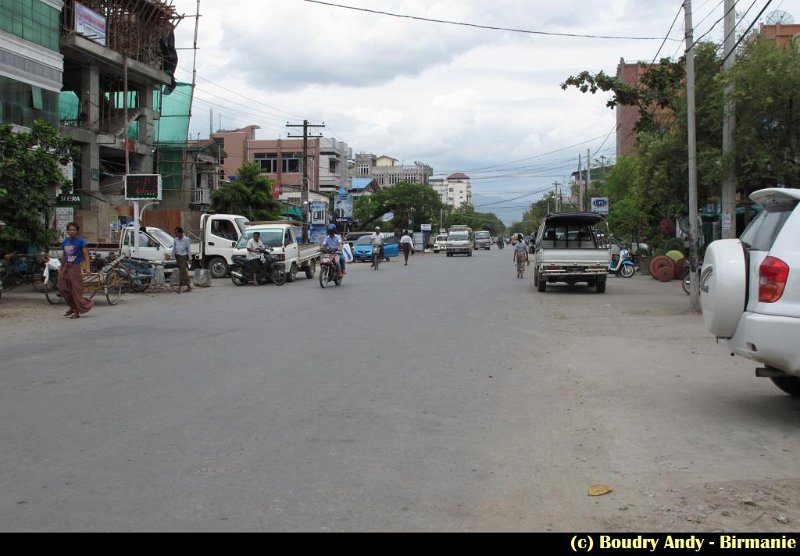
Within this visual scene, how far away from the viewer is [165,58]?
4659 centimetres

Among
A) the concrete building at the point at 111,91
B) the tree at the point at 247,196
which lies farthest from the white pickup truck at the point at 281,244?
the tree at the point at 247,196

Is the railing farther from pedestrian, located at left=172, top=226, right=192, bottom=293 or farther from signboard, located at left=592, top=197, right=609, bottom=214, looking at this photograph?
pedestrian, located at left=172, top=226, right=192, bottom=293

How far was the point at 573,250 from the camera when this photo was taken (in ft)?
72.5

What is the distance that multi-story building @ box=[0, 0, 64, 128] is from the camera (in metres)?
30.0

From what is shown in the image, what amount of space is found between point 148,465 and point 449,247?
53.5 m

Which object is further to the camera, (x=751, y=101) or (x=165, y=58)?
(x=165, y=58)

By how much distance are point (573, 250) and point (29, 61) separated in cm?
2340

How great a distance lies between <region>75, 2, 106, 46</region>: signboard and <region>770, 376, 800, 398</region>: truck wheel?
37778mm

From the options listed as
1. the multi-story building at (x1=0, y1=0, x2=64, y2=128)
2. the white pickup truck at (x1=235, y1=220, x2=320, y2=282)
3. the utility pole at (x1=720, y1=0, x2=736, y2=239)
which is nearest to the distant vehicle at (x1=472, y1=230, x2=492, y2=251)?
the multi-story building at (x1=0, y1=0, x2=64, y2=128)

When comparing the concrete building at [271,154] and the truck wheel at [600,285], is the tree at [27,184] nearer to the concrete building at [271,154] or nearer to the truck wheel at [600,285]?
the truck wheel at [600,285]

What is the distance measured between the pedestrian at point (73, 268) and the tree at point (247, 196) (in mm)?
34446

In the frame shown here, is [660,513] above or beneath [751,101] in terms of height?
beneath

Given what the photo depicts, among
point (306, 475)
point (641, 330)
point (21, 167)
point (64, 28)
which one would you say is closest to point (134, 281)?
point (21, 167)

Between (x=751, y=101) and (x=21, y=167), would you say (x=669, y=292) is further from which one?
(x=21, y=167)
